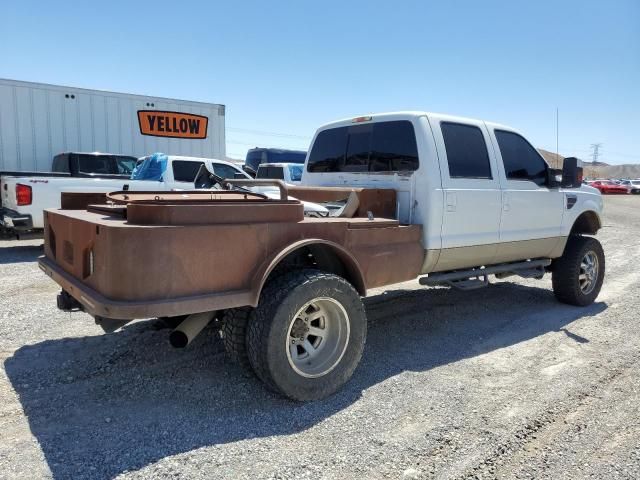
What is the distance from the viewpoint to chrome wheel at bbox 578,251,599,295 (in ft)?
20.2

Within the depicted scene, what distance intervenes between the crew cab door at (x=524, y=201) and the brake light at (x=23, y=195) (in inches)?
294

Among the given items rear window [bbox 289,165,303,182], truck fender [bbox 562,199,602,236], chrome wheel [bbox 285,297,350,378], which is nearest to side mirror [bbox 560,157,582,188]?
truck fender [bbox 562,199,602,236]

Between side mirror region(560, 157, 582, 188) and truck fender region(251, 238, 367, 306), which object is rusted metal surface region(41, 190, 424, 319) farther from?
side mirror region(560, 157, 582, 188)

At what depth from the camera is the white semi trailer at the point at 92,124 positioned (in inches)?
431

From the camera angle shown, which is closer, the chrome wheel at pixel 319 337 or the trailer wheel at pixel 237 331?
the trailer wheel at pixel 237 331

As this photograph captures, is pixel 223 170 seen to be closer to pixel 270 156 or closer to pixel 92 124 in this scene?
pixel 92 124

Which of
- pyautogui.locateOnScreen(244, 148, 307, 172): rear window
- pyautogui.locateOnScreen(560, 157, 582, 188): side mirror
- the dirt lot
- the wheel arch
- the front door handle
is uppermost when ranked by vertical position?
pyautogui.locateOnScreen(244, 148, 307, 172): rear window

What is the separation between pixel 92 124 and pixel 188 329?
33.8ft

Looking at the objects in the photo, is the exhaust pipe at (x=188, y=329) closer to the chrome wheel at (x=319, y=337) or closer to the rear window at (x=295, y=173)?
the chrome wheel at (x=319, y=337)

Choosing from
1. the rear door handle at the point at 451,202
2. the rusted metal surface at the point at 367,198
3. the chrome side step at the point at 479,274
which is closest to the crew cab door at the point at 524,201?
the chrome side step at the point at 479,274

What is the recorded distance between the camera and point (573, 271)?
5.95 meters

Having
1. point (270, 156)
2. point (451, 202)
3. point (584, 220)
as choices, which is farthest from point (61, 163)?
point (270, 156)

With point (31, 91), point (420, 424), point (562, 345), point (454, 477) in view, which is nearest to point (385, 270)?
point (420, 424)

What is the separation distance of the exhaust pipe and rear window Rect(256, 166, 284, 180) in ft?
39.6
